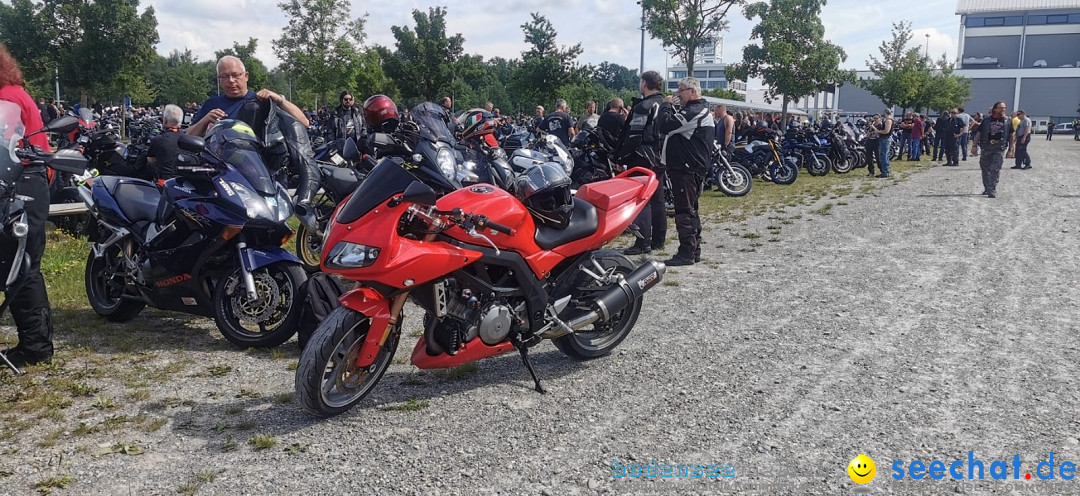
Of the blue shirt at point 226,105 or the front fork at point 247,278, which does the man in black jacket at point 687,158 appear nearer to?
the blue shirt at point 226,105

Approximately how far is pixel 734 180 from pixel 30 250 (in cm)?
1118

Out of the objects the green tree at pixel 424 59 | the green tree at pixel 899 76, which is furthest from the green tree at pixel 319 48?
the green tree at pixel 899 76

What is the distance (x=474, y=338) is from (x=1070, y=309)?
4.59 meters

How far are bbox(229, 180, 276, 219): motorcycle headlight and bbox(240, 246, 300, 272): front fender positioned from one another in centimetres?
21

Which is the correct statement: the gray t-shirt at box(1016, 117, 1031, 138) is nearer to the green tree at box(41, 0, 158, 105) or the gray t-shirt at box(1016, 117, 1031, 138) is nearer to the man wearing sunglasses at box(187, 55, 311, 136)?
the man wearing sunglasses at box(187, 55, 311, 136)

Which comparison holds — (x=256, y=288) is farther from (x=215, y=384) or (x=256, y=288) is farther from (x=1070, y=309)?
(x=1070, y=309)

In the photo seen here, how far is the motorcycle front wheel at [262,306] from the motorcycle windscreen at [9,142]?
120cm

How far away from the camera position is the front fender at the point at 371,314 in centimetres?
335

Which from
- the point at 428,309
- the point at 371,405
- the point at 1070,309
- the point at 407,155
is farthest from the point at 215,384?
the point at 1070,309

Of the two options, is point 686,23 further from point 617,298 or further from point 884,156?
point 617,298

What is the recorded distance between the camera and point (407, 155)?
5.38 metres

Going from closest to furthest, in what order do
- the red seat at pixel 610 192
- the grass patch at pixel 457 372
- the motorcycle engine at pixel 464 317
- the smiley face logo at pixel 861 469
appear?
the smiley face logo at pixel 861 469, the motorcycle engine at pixel 464 317, the grass patch at pixel 457 372, the red seat at pixel 610 192

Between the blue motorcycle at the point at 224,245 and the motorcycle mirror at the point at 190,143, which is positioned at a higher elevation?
the motorcycle mirror at the point at 190,143

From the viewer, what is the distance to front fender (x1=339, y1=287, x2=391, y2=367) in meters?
3.35
